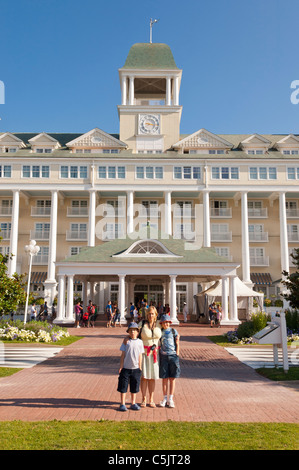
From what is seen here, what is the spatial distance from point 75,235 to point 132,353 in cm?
4173

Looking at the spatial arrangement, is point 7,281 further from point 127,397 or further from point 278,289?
point 278,289

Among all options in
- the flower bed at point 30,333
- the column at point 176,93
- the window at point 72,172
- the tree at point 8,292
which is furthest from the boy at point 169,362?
the column at point 176,93

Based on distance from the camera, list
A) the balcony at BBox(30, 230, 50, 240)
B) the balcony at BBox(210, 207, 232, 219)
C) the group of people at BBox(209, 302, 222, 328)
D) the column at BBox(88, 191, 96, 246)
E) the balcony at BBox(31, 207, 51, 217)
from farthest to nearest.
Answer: the balcony at BBox(210, 207, 232, 219), the balcony at BBox(31, 207, 51, 217), the balcony at BBox(30, 230, 50, 240), the column at BBox(88, 191, 96, 246), the group of people at BBox(209, 302, 222, 328)

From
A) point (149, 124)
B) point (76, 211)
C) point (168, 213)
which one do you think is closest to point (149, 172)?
point (168, 213)

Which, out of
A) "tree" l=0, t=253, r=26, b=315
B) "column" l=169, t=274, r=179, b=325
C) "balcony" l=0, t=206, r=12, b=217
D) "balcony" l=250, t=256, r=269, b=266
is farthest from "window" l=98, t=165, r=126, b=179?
"tree" l=0, t=253, r=26, b=315

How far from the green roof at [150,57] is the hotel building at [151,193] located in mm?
575

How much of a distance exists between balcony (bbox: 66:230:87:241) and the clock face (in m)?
14.0

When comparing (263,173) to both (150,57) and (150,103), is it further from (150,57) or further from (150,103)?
(150,57)

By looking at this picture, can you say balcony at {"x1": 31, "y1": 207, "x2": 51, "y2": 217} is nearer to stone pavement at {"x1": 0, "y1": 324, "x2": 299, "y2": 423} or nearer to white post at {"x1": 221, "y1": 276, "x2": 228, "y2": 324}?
white post at {"x1": 221, "y1": 276, "x2": 228, "y2": 324}

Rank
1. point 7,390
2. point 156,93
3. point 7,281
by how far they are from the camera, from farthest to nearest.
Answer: point 156,93, point 7,281, point 7,390

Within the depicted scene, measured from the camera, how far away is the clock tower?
49.2m

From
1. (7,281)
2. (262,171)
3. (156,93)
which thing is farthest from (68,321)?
(156,93)
